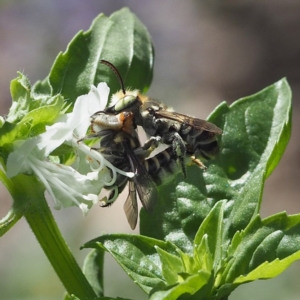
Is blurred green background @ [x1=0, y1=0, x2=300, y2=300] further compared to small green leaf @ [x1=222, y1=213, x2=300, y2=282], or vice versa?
blurred green background @ [x1=0, y1=0, x2=300, y2=300]

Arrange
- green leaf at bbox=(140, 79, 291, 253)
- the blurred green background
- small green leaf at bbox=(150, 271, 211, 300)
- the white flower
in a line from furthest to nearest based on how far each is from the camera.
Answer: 1. the blurred green background
2. green leaf at bbox=(140, 79, 291, 253)
3. the white flower
4. small green leaf at bbox=(150, 271, 211, 300)

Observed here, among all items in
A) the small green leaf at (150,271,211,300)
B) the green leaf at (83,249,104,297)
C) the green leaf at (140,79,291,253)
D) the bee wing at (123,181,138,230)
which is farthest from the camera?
the green leaf at (83,249,104,297)

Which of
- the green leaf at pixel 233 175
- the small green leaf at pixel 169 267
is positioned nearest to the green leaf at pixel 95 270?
the green leaf at pixel 233 175

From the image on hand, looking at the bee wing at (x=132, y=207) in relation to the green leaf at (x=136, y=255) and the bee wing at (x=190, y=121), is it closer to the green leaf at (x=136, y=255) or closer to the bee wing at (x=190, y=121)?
the green leaf at (x=136, y=255)

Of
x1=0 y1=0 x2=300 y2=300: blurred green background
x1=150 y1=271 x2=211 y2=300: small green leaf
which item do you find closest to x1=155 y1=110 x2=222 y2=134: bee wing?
x1=150 y1=271 x2=211 y2=300: small green leaf

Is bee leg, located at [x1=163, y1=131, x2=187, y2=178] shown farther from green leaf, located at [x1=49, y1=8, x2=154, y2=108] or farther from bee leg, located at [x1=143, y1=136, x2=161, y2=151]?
green leaf, located at [x1=49, y1=8, x2=154, y2=108]

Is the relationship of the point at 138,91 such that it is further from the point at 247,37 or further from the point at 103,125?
the point at 247,37

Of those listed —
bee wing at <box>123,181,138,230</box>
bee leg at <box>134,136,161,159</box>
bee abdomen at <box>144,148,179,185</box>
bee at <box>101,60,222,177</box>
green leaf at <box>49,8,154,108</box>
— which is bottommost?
bee wing at <box>123,181,138,230</box>
